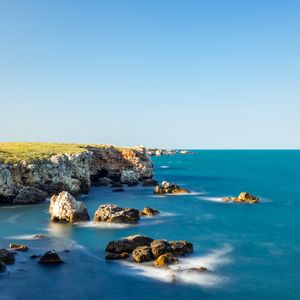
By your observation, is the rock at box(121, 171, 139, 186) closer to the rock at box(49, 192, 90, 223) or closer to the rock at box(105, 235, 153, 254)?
the rock at box(49, 192, 90, 223)

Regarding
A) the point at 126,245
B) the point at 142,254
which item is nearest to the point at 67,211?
the point at 126,245

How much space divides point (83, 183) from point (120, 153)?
28.6 metres

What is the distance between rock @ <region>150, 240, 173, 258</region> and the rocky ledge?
124 ft

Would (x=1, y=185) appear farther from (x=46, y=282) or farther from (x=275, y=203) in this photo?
(x=275, y=203)

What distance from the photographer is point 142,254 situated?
37688mm

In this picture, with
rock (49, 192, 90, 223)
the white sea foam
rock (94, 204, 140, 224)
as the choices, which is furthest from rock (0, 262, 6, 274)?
rock (94, 204, 140, 224)

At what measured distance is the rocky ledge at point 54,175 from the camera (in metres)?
71.2

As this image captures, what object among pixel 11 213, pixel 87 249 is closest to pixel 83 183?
pixel 11 213

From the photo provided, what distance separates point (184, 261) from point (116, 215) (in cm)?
1925

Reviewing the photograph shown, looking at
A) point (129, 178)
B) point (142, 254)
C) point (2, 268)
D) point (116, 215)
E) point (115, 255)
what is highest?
point (129, 178)

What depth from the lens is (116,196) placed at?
84.9 meters

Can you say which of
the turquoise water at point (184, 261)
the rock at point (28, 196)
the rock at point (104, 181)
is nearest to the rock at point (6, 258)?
the turquoise water at point (184, 261)

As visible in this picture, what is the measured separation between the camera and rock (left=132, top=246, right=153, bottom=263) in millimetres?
37531

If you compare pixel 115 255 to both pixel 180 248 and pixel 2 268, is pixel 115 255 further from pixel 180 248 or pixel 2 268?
pixel 2 268
